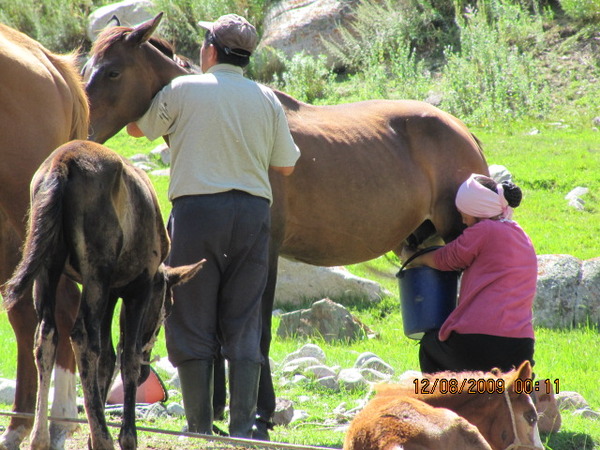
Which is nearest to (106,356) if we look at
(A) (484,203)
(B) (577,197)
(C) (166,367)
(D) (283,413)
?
(D) (283,413)

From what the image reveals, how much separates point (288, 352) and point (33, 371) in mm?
3396

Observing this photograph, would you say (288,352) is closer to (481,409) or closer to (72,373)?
(72,373)

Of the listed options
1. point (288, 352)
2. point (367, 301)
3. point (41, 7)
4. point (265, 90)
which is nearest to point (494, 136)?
point (367, 301)

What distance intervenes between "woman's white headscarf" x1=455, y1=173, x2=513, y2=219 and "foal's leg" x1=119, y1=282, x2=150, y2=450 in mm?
2383

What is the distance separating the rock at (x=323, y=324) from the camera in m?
8.17

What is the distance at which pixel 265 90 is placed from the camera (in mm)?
4773

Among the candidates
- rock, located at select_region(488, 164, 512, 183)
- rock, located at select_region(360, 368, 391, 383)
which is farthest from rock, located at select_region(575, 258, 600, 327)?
rock, located at select_region(488, 164, 512, 183)

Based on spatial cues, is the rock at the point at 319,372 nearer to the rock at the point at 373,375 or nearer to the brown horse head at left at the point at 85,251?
the rock at the point at 373,375

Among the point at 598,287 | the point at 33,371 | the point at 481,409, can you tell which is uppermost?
the point at 481,409

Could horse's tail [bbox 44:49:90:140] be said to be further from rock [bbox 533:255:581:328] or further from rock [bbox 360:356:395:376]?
rock [bbox 533:255:581:328]

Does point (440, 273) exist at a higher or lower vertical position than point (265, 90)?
lower

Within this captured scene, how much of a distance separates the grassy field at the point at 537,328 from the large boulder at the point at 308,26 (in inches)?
160

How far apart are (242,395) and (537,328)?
446cm

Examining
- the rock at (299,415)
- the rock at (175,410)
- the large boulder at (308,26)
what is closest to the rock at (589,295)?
the rock at (299,415)
